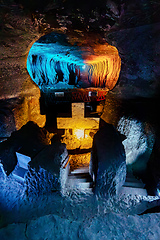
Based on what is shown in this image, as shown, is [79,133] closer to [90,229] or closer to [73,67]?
[90,229]

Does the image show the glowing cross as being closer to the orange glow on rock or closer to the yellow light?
the yellow light

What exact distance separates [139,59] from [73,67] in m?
5.13

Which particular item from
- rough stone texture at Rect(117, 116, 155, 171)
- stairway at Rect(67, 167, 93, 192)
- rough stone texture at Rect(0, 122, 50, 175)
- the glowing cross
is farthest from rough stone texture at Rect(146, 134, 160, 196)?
rough stone texture at Rect(0, 122, 50, 175)

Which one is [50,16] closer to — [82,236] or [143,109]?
[143,109]

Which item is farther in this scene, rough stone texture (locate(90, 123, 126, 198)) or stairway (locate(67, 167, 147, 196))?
stairway (locate(67, 167, 147, 196))

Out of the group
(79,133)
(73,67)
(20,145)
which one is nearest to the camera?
(20,145)

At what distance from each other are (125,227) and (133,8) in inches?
135

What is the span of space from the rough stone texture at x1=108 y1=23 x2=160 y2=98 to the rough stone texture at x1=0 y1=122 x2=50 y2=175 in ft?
8.76

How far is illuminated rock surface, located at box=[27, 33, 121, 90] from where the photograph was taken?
4.58 metres

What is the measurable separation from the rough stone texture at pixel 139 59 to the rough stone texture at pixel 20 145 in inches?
105

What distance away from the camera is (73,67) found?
7582 millimetres

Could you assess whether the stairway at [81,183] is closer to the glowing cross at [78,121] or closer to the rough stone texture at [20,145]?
the rough stone texture at [20,145]

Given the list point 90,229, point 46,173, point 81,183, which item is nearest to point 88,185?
point 81,183

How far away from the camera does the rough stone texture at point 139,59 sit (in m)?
2.62
